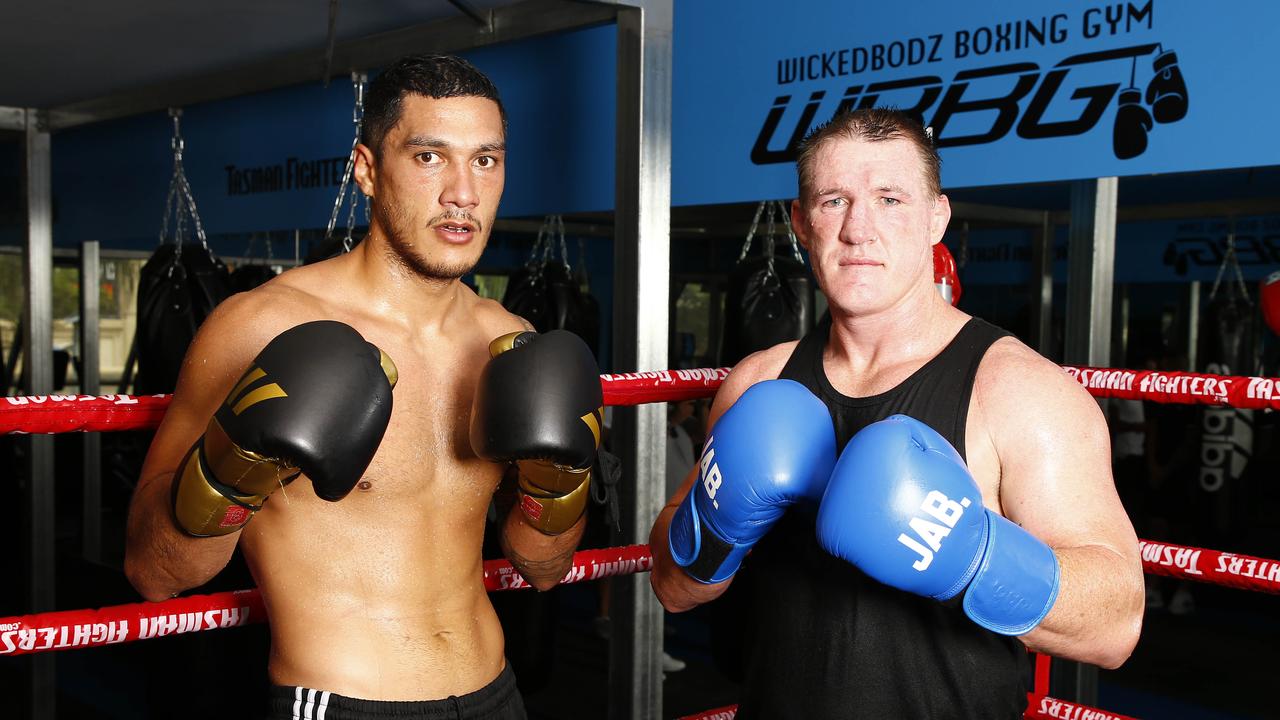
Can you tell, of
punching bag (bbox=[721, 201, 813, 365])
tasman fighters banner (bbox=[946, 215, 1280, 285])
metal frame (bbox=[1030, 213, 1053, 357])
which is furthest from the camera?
tasman fighters banner (bbox=[946, 215, 1280, 285])

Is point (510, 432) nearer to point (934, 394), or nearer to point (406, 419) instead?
point (406, 419)

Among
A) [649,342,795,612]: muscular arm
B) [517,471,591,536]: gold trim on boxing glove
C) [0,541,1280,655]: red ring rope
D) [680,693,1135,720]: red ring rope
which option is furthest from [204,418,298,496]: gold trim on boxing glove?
[680,693,1135,720]: red ring rope

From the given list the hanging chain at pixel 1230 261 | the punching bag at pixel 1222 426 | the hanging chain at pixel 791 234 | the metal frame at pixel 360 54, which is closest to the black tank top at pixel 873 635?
the metal frame at pixel 360 54

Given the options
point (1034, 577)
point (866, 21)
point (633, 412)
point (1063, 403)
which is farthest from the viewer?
point (866, 21)

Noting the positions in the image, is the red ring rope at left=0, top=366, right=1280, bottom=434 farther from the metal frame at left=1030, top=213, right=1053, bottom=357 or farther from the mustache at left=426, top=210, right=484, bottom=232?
the metal frame at left=1030, top=213, right=1053, bottom=357

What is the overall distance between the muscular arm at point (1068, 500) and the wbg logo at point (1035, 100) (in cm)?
114

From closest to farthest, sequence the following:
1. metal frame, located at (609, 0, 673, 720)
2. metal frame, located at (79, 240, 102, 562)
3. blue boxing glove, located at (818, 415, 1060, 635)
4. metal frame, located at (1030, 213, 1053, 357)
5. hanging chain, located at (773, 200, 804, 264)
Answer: blue boxing glove, located at (818, 415, 1060, 635) → metal frame, located at (609, 0, 673, 720) → hanging chain, located at (773, 200, 804, 264) → metal frame, located at (1030, 213, 1053, 357) → metal frame, located at (79, 240, 102, 562)

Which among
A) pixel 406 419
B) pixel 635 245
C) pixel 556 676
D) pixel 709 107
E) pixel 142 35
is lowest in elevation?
pixel 556 676

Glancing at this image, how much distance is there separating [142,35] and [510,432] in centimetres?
259

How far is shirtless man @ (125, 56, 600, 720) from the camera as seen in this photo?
1.44m

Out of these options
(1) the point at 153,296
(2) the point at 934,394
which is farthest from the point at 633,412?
(1) the point at 153,296

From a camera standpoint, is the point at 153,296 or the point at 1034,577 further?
the point at 153,296

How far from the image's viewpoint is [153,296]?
4.22 metres

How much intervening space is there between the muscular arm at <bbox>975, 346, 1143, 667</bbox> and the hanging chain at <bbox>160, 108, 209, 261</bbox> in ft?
10.8
